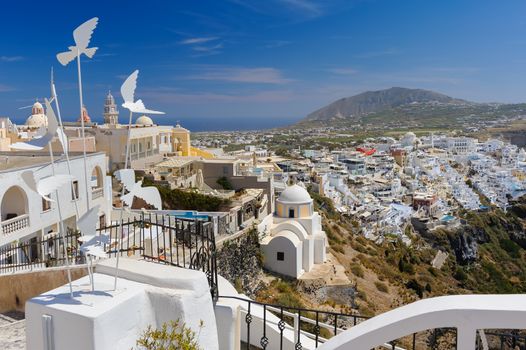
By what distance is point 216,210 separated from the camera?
64.9ft

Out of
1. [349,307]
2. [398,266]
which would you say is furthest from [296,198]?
[398,266]

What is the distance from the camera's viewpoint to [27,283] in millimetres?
5848

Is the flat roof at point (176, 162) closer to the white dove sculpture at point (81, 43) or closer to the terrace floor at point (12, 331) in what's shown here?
the terrace floor at point (12, 331)

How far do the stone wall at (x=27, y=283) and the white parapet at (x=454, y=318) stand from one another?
373cm

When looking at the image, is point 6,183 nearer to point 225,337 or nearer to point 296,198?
point 225,337

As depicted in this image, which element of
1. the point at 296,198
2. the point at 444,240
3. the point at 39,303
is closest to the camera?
the point at 39,303

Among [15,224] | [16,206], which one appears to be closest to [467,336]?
[15,224]

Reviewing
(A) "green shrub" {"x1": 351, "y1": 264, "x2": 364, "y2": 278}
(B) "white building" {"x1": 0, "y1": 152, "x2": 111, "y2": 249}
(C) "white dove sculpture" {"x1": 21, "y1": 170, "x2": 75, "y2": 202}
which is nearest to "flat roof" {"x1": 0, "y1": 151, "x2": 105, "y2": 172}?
(B) "white building" {"x1": 0, "y1": 152, "x2": 111, "y2": 249}

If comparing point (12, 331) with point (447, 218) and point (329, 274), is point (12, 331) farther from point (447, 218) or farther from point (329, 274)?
point (447, 218)

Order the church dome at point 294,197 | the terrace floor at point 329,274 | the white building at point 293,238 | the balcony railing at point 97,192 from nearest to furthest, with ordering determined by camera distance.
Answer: the balcony railing at point 97,192 < the white building at point 293,238 < the terrace floor at point 329,274 < the church dome at point 294,197

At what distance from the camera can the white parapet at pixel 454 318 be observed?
102 inches

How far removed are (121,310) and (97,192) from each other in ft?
44.6

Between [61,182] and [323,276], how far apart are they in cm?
1743

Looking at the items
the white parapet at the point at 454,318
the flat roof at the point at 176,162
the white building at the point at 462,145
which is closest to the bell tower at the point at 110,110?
the flat roof at the point at 176,162
